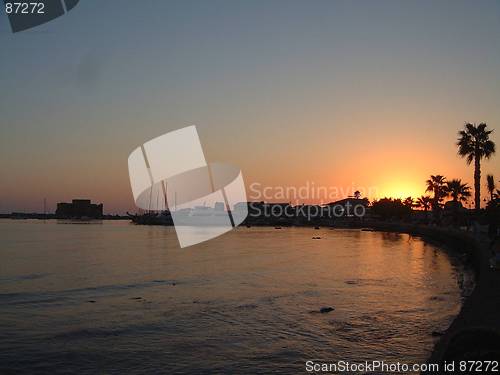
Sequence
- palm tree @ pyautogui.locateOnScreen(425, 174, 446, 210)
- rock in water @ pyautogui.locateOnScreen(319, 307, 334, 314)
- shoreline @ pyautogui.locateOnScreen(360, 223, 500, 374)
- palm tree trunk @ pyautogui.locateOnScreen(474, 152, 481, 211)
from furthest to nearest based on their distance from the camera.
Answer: palm tree @ pyautogui.locateOnScreen(425, 174, 446, 210)
palm tree trunk @ pyautogui.locateOnScreen(474, 152, 481, 211)
rock in water @ pyautogui.locateOnScreen(319, 307, 334, 314)
shoreline @ pyautogui.locateOnScreen(360, 223, 500, 374)

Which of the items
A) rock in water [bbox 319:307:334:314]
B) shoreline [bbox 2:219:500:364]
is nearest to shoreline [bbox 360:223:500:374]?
shoreline [bbox 2:219:500:364]

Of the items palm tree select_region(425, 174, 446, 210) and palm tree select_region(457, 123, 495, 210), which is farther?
palm tree select_region(425, 174, 446, 210)

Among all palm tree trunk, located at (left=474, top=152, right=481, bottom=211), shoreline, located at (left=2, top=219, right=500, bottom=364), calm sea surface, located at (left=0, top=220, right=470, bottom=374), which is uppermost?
palm tree trunk, located at (left=474, top=152, right=481, bottom=211)

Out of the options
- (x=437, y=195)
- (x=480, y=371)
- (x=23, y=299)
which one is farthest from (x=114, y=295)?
(x=437, y=195)

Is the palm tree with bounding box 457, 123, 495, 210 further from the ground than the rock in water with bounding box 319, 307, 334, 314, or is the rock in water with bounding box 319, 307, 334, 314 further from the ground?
the palm tree with bounding box 457, 123, 495, 210

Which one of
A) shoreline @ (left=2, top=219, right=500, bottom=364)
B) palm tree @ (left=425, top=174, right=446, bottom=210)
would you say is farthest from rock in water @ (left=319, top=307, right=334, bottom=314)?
palm tree @ (left=425, top=174, right=446, bottom=210)

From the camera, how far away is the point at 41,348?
43.5 feet

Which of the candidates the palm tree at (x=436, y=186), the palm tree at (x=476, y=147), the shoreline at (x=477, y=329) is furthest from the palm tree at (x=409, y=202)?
the shoreline at (x=477, y=329)

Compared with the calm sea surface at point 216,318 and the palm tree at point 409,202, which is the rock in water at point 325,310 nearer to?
the calm sea surface at point 216,318

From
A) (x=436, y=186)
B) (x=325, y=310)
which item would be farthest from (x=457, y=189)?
(x=325, y=310)

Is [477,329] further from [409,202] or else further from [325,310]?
[409,202]

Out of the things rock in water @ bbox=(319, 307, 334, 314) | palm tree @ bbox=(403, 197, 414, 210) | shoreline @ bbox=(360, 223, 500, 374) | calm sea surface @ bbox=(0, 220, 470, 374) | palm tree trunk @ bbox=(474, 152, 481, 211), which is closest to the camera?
shoreline @ bbox=(360, 223, 500, 374)

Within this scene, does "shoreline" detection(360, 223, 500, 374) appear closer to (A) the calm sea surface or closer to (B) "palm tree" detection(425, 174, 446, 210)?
(A) the calm sea surface

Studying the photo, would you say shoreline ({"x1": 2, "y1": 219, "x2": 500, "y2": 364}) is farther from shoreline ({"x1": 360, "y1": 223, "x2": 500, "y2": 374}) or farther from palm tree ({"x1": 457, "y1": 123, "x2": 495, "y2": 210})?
palm tree ({"x1": 457, "y1": 123, "x2": 495, "y2": 210})
